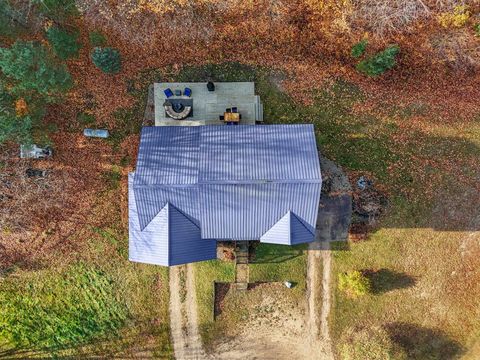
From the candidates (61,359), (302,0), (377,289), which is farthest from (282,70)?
(61,359)

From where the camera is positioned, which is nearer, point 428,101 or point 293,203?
point 293,203

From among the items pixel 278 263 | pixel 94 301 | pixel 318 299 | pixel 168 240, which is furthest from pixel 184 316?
pixel 318 299

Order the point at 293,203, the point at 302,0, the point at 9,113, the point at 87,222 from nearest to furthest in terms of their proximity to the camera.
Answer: the point at 293,203 < the point at 9,113 < the point at 302,0 < the point at 87,222

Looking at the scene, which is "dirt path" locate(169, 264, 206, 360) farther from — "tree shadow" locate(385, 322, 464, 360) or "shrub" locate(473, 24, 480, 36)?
"shrub" locate(473, 24, 480, 36)

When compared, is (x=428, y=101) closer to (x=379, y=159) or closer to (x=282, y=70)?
(x=379, y=159)

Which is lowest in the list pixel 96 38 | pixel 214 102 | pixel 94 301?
pixel 94 301

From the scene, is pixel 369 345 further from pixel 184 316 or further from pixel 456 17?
pixel 456 17
